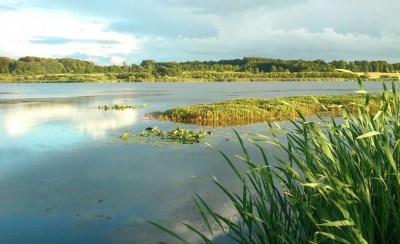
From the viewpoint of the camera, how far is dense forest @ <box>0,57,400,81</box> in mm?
145638

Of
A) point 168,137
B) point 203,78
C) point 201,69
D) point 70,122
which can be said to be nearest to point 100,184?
point 168,137

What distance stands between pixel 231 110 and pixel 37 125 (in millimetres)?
14271

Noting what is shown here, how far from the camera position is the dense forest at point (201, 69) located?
146 meters

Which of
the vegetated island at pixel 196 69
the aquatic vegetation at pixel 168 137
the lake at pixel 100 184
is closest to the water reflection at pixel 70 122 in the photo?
the lake at pixel 100 184

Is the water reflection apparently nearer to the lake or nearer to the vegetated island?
the lake

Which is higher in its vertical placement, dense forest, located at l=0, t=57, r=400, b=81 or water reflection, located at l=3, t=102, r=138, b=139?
dense forest, located at l=0, t=57, r=400, b=81

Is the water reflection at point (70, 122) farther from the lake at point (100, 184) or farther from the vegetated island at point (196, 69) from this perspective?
the vegetated island at point (196, 69)

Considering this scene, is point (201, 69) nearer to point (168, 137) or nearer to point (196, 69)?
point (196, 69)

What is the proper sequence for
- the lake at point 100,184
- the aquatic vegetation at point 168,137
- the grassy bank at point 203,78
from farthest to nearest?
the grassy bank at point 203,78, the aquatic vegetation at point 168,137, the lake at point 100,184

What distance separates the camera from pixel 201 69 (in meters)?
182

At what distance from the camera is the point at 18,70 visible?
174125mm

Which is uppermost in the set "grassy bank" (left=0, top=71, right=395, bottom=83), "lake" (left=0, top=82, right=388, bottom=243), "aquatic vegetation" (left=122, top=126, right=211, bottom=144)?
"grassy bank" (left=0, top=71, right=395, bottom=83)

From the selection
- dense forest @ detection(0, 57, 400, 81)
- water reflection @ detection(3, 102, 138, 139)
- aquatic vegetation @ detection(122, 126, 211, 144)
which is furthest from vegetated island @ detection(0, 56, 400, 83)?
aquatic vegetation @ detection(122, 126, 211, 144)

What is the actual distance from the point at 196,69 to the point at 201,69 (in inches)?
126
